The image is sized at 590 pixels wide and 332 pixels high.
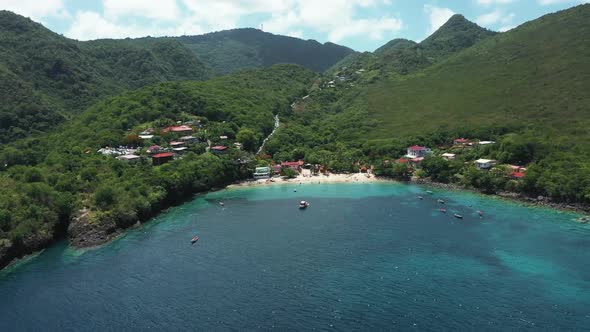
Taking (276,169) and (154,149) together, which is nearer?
(154,149)

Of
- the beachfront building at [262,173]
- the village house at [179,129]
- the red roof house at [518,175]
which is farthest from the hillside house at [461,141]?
the village house at [179,129]

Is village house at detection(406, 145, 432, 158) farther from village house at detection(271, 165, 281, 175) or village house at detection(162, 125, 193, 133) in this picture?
village house at detection(162, 125, 193, 133)

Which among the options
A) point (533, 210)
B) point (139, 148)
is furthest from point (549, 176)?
point (139, 148)

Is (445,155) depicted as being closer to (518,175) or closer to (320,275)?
(518,175)

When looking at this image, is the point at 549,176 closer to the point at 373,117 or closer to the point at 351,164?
the point at 351,164

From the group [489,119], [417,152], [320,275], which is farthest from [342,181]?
[489,119]

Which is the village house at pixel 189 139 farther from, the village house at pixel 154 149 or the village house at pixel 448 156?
the village house at pixel 448 156

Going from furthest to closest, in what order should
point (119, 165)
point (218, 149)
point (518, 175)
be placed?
point (218, 149), point (119, 165), point (518, 175)
